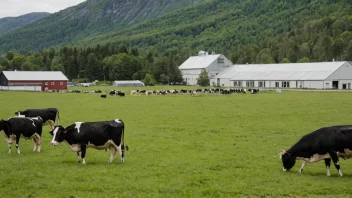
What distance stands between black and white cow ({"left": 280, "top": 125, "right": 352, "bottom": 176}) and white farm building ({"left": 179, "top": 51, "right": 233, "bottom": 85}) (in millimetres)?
110915

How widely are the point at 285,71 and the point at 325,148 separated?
8859 centimetres

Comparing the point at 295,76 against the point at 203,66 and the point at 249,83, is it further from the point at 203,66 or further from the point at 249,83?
the point at 203,66

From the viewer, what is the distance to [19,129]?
18.2 meters

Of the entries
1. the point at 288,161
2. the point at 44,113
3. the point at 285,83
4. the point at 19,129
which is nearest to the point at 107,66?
the point at 285,83

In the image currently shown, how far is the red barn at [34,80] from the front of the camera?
Result: 9756 centimetres

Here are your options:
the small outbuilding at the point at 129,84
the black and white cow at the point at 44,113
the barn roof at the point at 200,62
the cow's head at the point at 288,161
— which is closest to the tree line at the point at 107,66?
the small outbuilding at the point at 129,84

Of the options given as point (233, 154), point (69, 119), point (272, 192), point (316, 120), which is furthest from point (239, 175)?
point (69, 119)

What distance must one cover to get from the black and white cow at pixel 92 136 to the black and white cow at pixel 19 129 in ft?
9.67

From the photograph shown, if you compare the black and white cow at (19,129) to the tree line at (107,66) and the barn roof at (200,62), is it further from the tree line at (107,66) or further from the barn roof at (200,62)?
the barn roof at (200,62)

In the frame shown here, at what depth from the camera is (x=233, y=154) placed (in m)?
17.8

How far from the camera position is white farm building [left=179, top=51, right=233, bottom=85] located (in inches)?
5133

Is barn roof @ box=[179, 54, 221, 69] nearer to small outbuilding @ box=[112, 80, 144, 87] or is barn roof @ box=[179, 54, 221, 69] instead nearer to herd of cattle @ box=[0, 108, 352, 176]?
small outbuilding @ box=[112, 80, 144, 87]

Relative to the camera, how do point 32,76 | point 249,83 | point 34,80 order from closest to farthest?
point 34,80 < point 32,76 < point 249,83

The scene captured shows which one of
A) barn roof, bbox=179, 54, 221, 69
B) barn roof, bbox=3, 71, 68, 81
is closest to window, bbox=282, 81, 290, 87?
barn roof, bbox=179, 54, 221, 69
